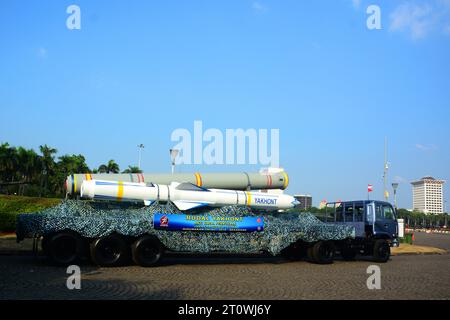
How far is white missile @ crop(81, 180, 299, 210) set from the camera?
15453mm

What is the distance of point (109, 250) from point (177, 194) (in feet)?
9.86

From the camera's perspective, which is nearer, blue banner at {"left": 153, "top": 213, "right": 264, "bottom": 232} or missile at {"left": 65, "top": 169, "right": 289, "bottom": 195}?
blue banner at {"left": 153, "top": 213, "right": 264, "bottom": 232}

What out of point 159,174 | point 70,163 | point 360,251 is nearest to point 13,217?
point 159,174

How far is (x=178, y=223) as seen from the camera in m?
15.7

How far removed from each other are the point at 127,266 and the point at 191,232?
244 centimetres

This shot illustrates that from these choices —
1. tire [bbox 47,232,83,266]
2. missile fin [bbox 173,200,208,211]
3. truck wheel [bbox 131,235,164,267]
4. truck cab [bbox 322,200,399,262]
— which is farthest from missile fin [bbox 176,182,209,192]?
truck cab [bbox 322,200,399,262]

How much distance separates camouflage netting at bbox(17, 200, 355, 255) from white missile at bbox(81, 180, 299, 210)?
37 centimetres

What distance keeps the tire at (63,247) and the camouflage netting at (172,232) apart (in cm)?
24

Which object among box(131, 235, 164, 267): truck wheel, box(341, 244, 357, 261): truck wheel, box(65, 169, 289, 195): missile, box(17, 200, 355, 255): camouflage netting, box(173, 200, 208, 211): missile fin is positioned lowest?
box(341, 244, 357, 261): truck wheel

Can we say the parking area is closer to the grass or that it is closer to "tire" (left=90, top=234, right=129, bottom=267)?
"tire" (left=90, top=234, right=129, bottom=267)

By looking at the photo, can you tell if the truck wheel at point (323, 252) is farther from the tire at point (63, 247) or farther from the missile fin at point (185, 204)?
the tire at point (63, 247)

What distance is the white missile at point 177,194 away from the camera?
15.5m

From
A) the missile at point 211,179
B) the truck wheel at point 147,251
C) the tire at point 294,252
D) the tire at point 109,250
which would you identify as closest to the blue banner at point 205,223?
the truck wheel at point 147,251

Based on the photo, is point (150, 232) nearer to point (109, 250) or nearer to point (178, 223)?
point (178, 223)
